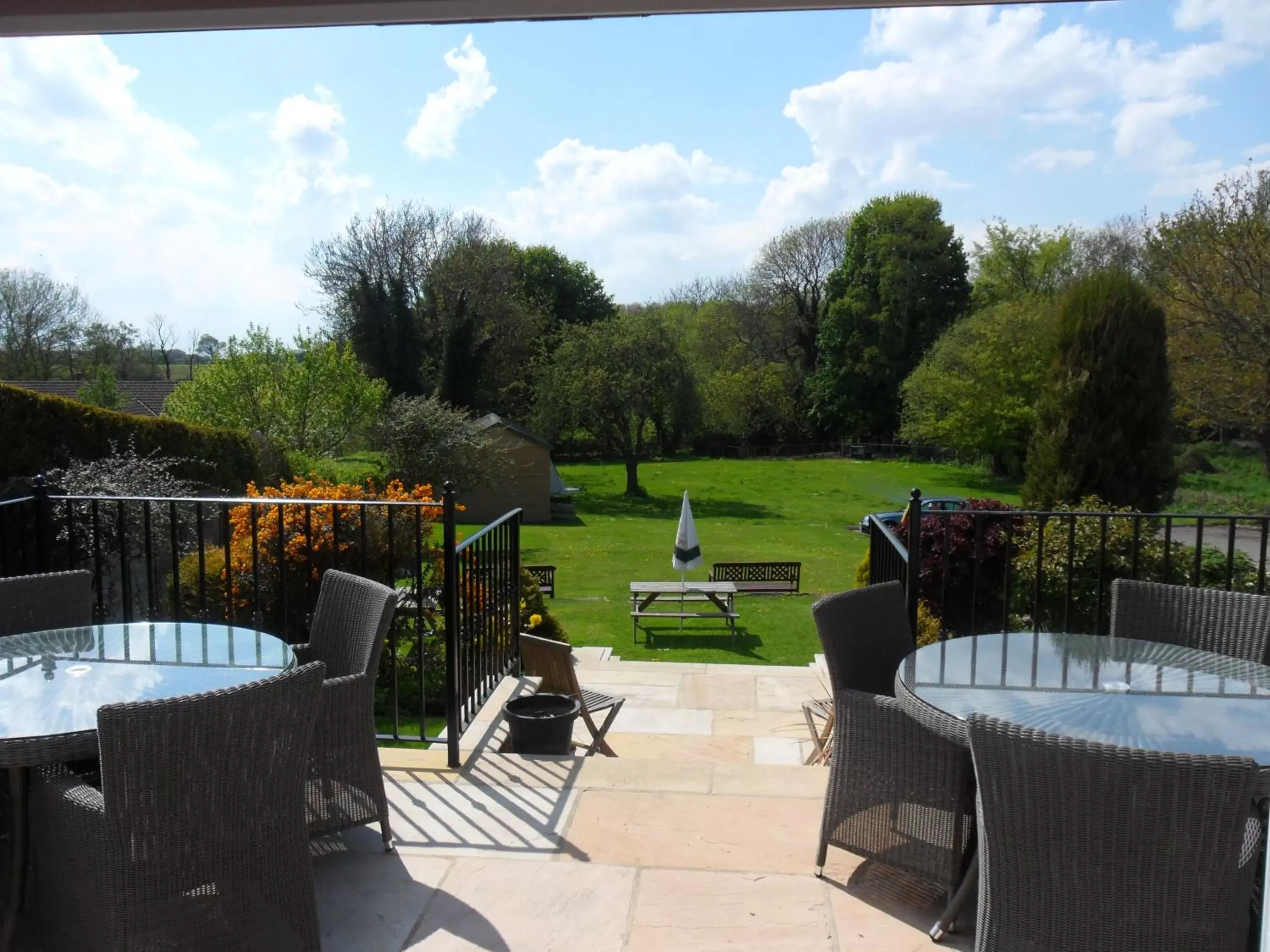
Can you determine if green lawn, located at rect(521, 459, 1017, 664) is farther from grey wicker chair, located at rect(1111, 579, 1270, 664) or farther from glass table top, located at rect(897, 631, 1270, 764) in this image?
glass table top, located at rect(897, 631, 1270, 764)

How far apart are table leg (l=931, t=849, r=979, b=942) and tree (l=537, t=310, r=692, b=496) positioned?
24112 millimetres

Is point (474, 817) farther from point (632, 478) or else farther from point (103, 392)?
point (103, 392)

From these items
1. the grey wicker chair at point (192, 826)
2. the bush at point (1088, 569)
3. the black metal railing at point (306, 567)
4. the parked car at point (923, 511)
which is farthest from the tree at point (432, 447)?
the grey wicker chair at point (192, 826)

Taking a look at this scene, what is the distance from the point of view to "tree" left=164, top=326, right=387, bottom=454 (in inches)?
717

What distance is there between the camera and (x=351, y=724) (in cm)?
267

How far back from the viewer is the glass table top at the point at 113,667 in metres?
2.14

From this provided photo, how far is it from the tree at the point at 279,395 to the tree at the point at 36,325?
1218 cm

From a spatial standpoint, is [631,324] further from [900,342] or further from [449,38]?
[449,38]

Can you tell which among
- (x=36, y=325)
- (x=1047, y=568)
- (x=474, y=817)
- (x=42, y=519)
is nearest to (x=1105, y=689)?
(x=474, y=817)

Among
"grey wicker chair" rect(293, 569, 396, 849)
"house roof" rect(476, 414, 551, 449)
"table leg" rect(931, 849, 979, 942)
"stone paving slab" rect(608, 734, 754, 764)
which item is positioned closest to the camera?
"table leg" rect(931, 849, 979, 942)

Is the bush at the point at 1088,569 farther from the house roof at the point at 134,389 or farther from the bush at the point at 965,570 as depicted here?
the house roof at the point at 134,389

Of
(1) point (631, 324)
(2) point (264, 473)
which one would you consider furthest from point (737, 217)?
(1) point (631, 324)

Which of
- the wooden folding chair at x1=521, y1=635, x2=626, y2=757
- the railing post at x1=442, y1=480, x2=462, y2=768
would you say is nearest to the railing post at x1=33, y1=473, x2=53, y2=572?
the railing post at x1=442, y1=480, x2=462, y2=768

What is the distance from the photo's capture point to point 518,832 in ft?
9.72
